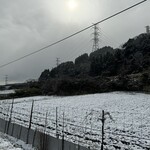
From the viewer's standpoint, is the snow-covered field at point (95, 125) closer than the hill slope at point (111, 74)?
Yes

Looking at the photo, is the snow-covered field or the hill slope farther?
the hill slope

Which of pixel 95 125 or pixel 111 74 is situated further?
pixel 111 74

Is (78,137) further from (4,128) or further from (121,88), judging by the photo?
(121,88)

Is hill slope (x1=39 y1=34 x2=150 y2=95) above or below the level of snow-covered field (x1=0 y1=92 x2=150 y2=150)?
above

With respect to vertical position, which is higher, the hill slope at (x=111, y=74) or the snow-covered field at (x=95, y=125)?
the hill slope at (x=111, y=74)

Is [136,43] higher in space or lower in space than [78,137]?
higher

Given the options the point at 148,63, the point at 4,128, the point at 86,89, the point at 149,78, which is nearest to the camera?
the point at 4,128

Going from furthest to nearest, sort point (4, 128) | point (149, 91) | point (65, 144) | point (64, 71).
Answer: point (64, 71) → point (149, 91) → point (4, 128) → point (65, 144)

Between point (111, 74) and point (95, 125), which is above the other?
point (111, 74)

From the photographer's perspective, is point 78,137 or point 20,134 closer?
point 78,137

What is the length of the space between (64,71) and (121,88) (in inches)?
1512

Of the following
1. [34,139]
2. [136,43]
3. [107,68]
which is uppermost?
[136,43]

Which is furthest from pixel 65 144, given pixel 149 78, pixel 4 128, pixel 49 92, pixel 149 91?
pixel 49 92

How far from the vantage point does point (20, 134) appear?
38.1ft
